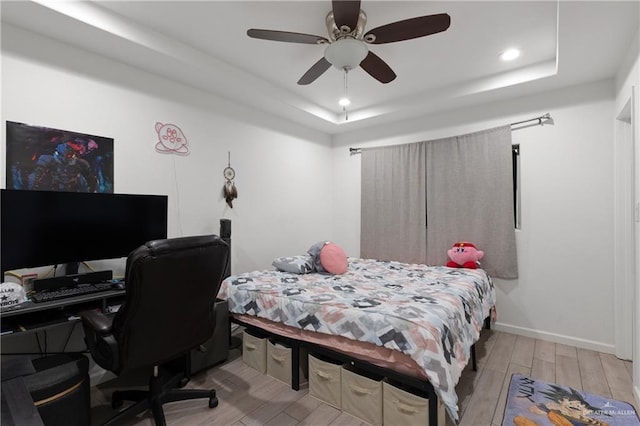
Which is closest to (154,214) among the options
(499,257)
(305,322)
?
(305,322)

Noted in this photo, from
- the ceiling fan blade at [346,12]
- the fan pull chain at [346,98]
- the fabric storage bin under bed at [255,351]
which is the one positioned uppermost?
the fan pull chain at [346,98]

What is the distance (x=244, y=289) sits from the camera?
256cm

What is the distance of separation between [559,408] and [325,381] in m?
1.51

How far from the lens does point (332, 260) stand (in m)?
3.13

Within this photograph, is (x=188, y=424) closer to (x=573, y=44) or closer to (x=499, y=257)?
(x=499, y=257)

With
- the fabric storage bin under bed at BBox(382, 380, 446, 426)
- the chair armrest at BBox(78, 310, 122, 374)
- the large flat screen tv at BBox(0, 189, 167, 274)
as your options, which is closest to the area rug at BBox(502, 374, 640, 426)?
the fabric storage bin under bed at BBox(382, 380, 446, 426)

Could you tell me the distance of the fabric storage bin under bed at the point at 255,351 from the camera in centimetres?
243

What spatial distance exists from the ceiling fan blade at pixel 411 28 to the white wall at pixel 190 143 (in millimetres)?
1905

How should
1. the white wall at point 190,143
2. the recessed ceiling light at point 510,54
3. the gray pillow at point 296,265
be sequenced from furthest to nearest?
the gray pillow at point 296,265 → the recessed ceiling light at point 510,54 → the white wall at point 190,143

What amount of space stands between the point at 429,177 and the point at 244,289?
2558mm

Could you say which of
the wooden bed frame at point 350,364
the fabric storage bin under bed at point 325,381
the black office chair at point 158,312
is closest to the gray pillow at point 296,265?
the wooden bed frame at point 350,364

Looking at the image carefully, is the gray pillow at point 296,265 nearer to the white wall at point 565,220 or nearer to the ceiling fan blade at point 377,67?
the ceiling fan blade at point 377,67

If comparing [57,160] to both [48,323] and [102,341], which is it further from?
[102,341]

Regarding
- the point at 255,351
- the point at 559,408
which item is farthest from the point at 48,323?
the point at 559,408
